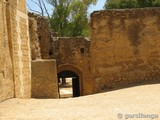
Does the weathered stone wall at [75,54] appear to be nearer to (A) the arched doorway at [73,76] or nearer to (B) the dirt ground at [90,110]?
→ (A) the arched doorway at [73,76]

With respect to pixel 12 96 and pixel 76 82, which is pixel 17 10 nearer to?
pixel 12 96

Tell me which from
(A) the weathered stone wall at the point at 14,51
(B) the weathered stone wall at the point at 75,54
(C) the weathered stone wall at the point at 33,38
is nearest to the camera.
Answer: (A) the weathered stone wall at the point at 14,51

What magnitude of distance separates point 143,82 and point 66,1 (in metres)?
24.2

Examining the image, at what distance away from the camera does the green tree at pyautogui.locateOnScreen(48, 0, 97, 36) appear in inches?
1371

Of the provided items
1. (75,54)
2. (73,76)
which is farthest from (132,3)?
(75,54)

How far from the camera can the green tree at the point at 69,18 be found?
34819 millimetres

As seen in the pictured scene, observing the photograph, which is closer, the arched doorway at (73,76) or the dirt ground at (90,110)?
the dirt ground at (90,110)

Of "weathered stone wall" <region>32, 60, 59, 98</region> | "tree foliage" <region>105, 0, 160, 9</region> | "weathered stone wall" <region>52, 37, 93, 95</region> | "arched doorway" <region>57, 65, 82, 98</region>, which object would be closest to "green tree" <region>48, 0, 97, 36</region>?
"tree foliage" <region>105, 0, 160, 9</region>

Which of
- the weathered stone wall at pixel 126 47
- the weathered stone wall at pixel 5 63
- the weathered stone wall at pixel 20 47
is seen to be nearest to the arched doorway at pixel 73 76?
the weathered stone wall at pixel 126 47

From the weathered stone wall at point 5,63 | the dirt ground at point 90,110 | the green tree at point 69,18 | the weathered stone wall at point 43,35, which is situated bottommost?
the dirt ground at point 90,110

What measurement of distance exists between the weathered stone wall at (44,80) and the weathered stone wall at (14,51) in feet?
3.90

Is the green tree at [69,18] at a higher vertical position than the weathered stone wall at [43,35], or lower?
higher

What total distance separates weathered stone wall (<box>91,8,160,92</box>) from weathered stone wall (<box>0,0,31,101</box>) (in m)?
3.15

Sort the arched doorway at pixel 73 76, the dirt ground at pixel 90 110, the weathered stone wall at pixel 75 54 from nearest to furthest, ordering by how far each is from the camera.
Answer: the dirt ground at pixel 90 110 → the weathered stone wall at pixel 75 54 → the arched doorway at pixel 73 76
